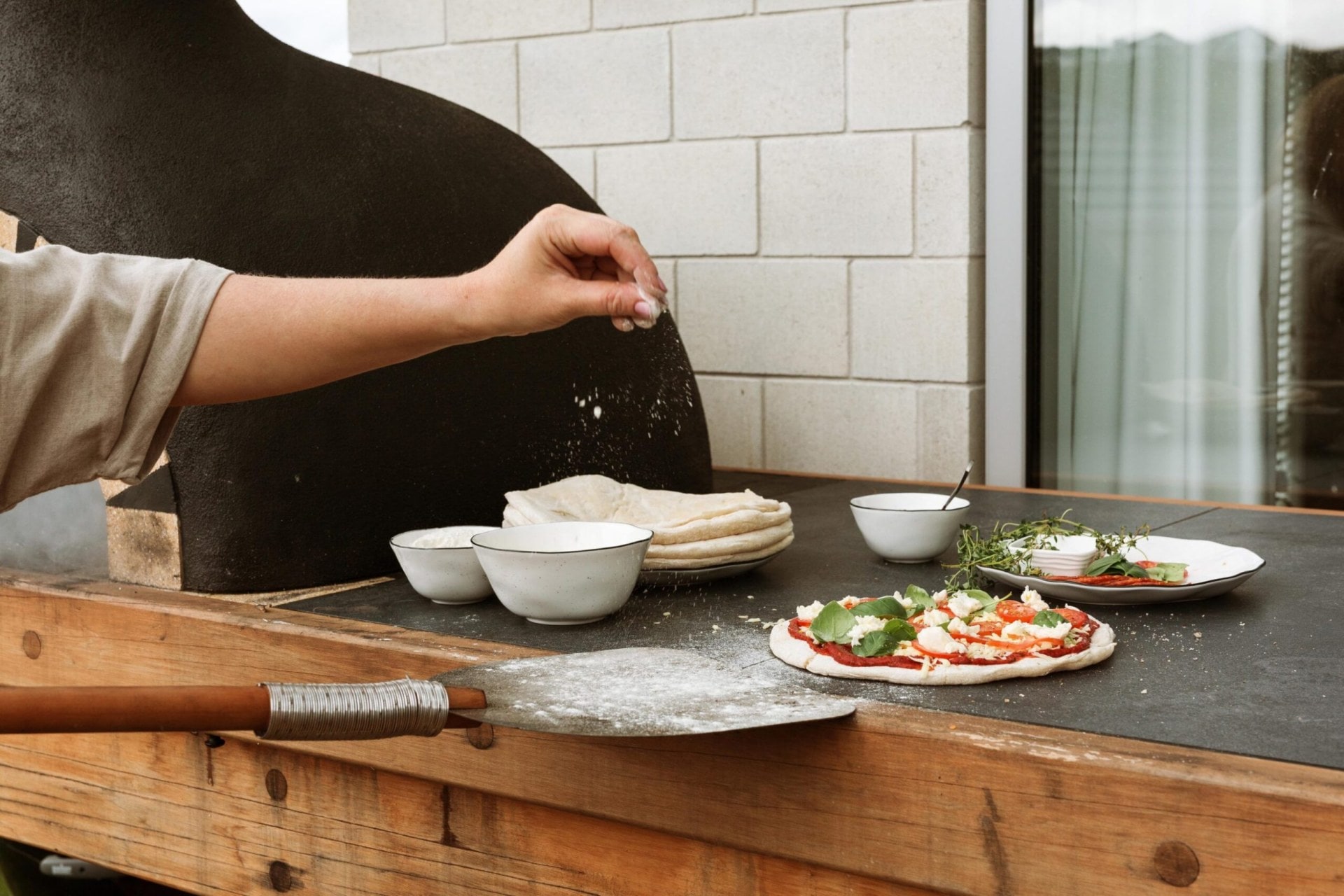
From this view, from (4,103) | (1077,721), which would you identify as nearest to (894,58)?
(4,103)

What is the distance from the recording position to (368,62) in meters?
3.44

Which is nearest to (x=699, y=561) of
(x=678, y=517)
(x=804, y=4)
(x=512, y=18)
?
(x=678, y=517)

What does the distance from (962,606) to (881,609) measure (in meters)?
0.10

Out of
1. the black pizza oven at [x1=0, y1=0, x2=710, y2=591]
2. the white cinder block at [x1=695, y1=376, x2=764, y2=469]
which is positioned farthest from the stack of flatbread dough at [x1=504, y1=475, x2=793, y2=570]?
the white cinder block at [x1=695, y1=376, x2=764, y2=469]

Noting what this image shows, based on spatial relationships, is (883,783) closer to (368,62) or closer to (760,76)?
(760,76)

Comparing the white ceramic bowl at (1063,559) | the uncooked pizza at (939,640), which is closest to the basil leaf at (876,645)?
the uncooked pizza at (939,640)

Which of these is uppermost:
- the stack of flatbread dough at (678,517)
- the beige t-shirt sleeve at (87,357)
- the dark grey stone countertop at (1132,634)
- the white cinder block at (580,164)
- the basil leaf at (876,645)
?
the white cinder block at (580,164)

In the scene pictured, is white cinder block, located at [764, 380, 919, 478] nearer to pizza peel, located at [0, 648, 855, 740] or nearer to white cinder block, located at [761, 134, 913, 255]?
white cinder block, located at [761, 134, 913, 255]

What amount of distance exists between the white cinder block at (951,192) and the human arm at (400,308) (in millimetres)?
1504

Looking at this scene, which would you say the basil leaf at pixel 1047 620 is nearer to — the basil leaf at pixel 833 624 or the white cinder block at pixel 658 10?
the basil leaf at pixel 833 624

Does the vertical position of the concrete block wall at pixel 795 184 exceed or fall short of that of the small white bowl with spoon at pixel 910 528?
it exceeds it

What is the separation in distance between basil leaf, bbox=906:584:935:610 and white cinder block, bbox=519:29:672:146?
1806mm

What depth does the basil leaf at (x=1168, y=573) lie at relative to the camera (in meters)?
1.54

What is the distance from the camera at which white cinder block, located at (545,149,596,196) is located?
3125 mm
